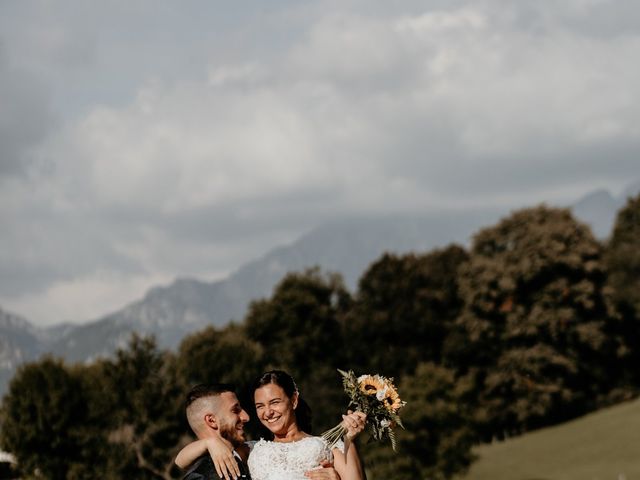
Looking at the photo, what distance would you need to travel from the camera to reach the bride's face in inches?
353

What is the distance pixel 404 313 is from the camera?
83562 millimetres

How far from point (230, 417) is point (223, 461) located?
451mm

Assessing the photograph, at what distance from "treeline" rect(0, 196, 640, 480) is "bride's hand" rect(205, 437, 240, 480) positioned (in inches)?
1886

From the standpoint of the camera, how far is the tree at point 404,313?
8219 centimetres

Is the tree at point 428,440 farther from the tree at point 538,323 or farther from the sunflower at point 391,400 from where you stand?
the sunflower at point 391,400

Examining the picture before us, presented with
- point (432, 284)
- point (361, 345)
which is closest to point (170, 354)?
point (361, 345)

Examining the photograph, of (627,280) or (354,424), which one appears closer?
(354,424)

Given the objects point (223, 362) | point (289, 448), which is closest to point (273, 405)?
point (289, 448)

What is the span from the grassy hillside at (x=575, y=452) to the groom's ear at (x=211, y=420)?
156 feet

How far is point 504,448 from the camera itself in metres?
70.6

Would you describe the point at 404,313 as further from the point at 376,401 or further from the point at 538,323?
the point at 376,401

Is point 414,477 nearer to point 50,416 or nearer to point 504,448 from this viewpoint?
point 504,448

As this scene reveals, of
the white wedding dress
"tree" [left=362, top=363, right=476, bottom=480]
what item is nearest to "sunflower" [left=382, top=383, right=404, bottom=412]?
the white wedding dress

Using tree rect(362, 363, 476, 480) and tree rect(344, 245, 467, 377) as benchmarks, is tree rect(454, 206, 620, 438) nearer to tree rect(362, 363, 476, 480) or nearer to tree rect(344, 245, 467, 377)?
tree rect(344, 245, 467, 377)
